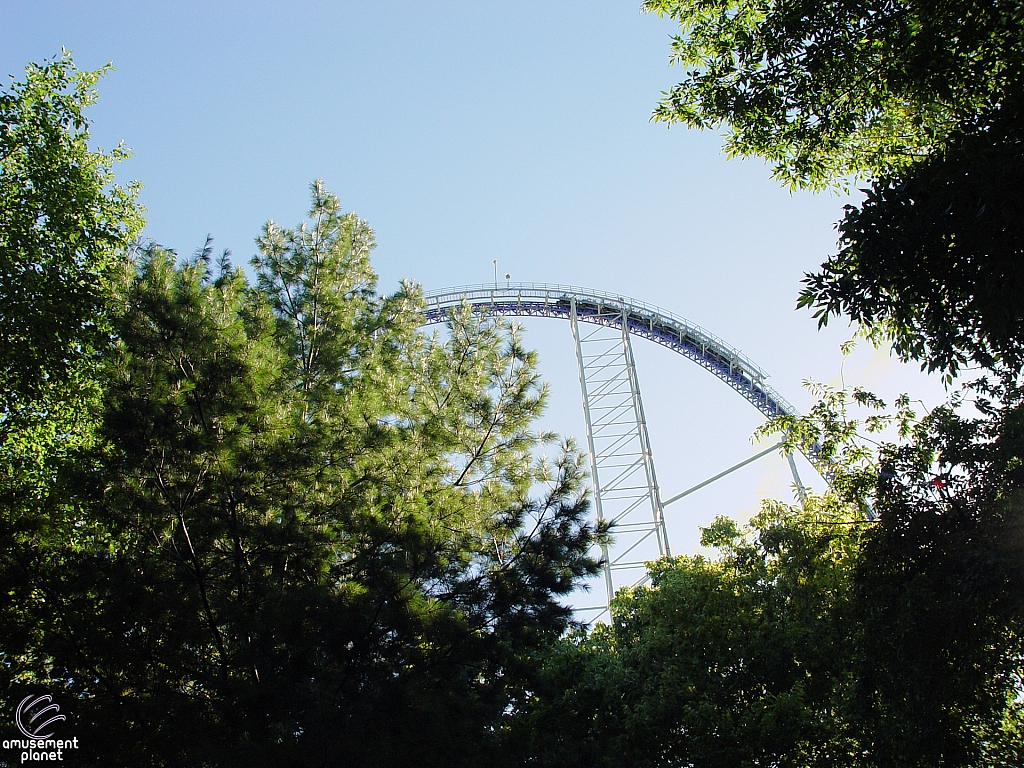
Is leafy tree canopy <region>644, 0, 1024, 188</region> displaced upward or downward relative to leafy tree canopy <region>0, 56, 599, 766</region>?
upward

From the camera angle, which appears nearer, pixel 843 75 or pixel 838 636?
pixel 843 75

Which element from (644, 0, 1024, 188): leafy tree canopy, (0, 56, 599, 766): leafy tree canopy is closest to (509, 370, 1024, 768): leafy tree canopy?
(0, 56, 599, 766): leafy tree canopy

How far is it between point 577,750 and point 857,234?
4.58 meters

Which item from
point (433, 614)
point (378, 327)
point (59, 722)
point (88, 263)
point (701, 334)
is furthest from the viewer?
point (701, 334)

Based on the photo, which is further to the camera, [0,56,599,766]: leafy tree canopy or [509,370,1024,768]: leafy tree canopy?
[509,370,1024,768]: leafy tree canopy

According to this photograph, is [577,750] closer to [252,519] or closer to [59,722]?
[252,519]

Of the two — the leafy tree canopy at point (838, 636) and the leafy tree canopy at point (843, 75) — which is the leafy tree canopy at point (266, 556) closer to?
the leafy tree canopy at point (838, 636)

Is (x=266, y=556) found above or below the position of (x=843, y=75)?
below

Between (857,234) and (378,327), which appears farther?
(378,327)

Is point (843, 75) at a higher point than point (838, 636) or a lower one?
higher

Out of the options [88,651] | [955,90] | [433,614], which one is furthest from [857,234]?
[88,651]

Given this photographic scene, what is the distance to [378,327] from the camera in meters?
7.76

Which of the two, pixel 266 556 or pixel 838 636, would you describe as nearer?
pixel 266 556

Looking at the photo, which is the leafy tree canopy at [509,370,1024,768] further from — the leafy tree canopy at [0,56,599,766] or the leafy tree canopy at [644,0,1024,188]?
the leafy tree canopy at [644,0,1024,188]
